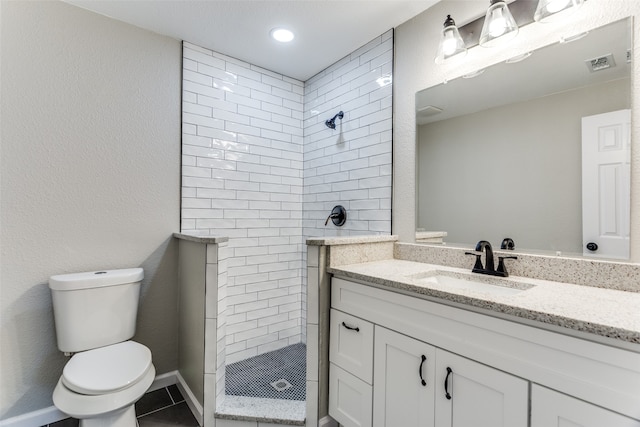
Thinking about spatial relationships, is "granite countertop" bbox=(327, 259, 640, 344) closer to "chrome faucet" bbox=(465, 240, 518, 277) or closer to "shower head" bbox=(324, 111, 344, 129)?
"chrome faucet" bbox=(465, 240, 518, 277)

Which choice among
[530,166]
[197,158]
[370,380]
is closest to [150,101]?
[197,158]

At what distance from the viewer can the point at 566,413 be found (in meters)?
0.88

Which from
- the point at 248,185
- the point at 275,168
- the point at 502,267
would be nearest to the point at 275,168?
the point at 275,168

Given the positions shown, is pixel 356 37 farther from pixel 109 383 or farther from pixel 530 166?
pixel 109 383

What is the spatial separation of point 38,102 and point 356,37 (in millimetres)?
1956

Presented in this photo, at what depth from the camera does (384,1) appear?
70.2 inches

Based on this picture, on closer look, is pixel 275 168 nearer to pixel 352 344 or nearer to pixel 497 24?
pixel 352 344

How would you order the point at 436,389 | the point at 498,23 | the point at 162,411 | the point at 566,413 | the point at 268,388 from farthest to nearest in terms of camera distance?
the point at 268,388, the point at 162,411, the point at 498,23, the point at 436,389, the point at 566,413

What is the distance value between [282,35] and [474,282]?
192 cm

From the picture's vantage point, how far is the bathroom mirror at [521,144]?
A: 1273 mm

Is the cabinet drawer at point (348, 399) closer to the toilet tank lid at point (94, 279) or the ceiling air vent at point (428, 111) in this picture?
the toilet tank lid at point (94, 279)

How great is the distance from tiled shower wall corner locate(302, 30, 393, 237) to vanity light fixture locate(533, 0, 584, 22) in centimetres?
87

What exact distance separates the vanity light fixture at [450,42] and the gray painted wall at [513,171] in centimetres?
34

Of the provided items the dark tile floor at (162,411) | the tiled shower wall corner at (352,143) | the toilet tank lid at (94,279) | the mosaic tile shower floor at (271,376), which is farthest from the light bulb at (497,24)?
the dark tile floor at (162,411)
